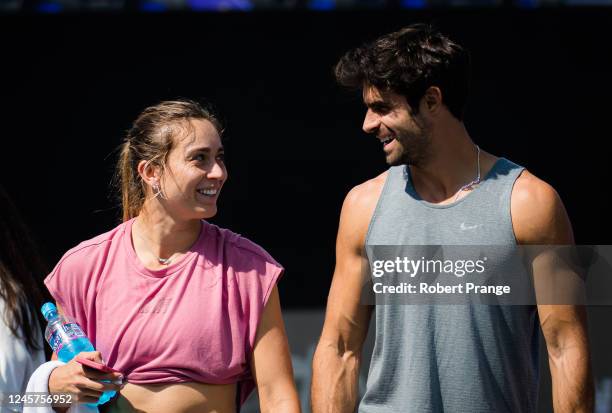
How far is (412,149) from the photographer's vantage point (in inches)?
122

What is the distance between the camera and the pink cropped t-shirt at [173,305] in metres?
3.06

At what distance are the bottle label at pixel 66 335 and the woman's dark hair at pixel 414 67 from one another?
1059mm

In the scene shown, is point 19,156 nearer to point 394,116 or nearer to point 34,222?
point 34,222

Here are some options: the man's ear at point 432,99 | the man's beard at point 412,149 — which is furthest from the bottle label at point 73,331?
the man's ear at point 432,99

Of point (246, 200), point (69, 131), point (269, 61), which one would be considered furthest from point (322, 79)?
point (69, 131)

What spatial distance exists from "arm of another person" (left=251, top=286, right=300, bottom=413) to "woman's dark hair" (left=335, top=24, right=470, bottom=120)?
2.43ft

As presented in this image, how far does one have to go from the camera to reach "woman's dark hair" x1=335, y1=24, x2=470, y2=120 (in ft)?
10.2

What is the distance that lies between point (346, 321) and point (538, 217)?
2.12 feet

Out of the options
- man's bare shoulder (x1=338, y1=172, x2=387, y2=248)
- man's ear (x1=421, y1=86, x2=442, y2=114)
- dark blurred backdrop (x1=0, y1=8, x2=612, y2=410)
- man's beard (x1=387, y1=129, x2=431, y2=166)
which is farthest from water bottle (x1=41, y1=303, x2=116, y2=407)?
dark blurred backdrop (x1=0, y1=8, x2=612, y2=410)

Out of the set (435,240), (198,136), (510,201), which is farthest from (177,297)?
(510,201)

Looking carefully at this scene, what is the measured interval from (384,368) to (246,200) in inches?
85.3

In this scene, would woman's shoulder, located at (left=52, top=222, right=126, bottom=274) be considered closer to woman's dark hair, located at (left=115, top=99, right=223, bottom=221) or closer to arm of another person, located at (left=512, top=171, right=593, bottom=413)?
woman's dark hair, located at (left=115, top=99, right=223, bottom=221)

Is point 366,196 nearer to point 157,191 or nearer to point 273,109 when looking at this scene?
point 157,191

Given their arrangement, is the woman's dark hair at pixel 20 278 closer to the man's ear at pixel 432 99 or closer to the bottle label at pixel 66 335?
the bottle label at pixel 66 335
